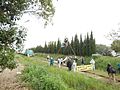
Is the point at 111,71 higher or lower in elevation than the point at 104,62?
lower

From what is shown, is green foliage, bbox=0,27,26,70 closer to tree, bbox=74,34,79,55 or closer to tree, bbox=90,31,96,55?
tree, bbox=90,31,96,55

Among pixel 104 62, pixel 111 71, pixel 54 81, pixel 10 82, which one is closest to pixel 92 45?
pixel 104 62

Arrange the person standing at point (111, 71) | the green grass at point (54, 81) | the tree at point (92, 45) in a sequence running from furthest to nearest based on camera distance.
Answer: the tree at point (92, 45), the person standing at point (111, 71), the green grass at point (54, 81)

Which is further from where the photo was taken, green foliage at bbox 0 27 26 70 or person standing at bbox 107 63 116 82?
person standing at bbox 107 63 116 82

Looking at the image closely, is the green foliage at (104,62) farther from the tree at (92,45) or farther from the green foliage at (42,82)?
the green foliage at (42,82)

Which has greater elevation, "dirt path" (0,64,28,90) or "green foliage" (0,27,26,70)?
"green foliage" (0,27,26,70)

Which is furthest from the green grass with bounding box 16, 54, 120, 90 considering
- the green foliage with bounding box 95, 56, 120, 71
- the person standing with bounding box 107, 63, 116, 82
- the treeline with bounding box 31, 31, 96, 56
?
the treeline with bounding box 31, 31, 96, 56

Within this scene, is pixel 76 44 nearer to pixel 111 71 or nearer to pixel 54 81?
pixel 111 71

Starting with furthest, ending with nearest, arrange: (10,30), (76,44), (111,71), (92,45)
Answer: (76,44) → (92,45) → (111,71) → (10,30)

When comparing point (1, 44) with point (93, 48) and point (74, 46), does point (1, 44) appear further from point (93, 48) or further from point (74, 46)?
point (74, 46)

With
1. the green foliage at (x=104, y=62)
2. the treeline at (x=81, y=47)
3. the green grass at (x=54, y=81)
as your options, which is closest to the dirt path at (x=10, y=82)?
the green grass at (x=54, y=81)

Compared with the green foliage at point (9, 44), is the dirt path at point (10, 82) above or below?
below

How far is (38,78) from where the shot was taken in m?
18.4

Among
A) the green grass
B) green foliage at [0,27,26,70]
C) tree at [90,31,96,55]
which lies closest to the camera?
green foliage at [0,27,26,70]
